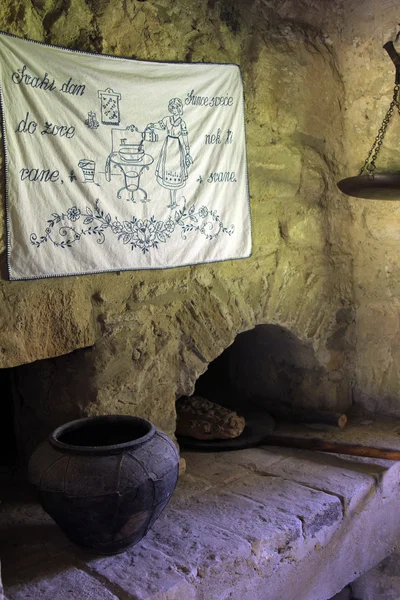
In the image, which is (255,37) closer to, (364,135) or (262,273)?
(364,135)

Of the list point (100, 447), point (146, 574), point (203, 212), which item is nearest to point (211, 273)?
point (203, 212)

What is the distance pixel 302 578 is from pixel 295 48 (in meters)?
2.64

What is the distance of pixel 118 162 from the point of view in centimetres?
262

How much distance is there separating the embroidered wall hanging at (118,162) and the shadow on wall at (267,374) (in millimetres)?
836

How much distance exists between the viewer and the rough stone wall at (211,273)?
8.22 ft

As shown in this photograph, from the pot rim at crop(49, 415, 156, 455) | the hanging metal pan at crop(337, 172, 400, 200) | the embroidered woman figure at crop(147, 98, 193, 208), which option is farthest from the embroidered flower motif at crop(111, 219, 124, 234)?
the hanging metal pan at crop(337, 172, 400, 200)

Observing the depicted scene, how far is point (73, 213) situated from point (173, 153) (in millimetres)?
600

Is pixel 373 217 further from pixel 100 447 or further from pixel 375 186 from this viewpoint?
pixel 100 447

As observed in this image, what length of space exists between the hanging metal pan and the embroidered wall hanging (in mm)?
526

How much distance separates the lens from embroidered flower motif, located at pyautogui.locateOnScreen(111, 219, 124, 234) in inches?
103

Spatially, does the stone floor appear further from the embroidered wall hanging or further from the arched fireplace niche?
the embroidered wall hanging

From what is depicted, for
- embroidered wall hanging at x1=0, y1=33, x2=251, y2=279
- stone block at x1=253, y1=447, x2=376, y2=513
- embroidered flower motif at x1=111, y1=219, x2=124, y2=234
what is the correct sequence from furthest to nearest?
stone block at x1=253, y1=447, x2=376, y2=513 < embroidered flower motif at x1=111, y1=219, x2=124, y2=234 < embroidered wall hanging at x1=0, y1=33, x2=251, y2=279

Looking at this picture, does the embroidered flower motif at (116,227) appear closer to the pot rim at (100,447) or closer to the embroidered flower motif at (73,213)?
the embroidered flower motif at (73,213)

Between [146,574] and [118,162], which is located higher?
[118,162]
